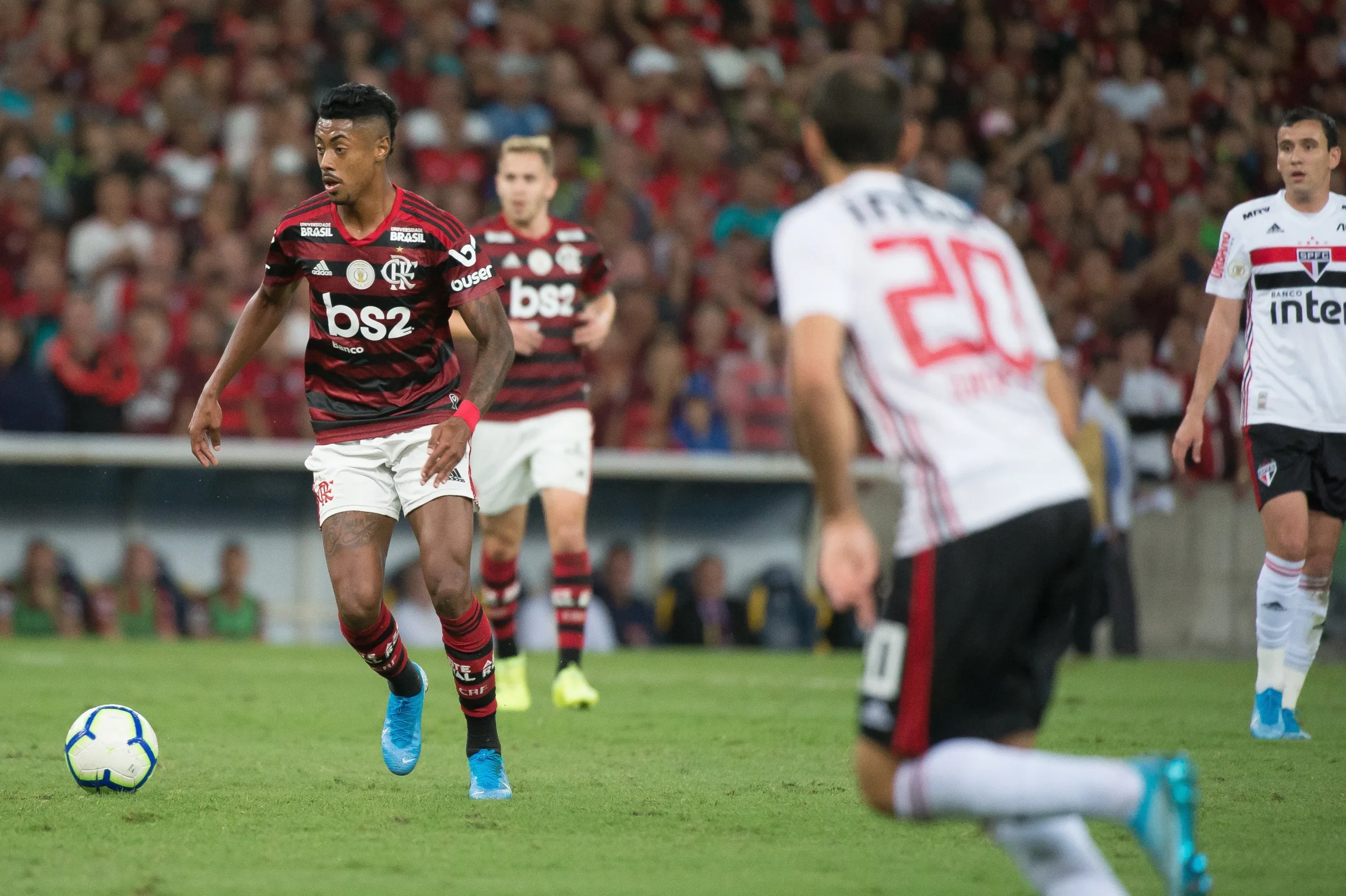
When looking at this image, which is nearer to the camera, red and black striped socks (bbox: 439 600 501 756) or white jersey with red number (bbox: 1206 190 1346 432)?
red and black striped socks (bbox: 439 600 501 756)

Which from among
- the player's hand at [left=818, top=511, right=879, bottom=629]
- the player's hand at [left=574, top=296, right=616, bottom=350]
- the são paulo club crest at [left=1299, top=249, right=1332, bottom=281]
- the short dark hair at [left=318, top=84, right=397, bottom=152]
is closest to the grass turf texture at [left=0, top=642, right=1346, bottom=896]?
the player's hand at [left=818, top=511, right=879, bottom=629]

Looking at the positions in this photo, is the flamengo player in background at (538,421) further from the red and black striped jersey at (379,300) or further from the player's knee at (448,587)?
the player's knee at (448,587)

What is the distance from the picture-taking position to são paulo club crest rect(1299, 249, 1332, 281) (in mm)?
8031

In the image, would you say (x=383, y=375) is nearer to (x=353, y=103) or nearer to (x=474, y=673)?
(x=353, y=103)

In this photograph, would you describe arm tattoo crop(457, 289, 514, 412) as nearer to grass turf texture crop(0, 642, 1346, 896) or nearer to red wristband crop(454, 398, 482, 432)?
red wristband crop(454, 398, 482, 432)

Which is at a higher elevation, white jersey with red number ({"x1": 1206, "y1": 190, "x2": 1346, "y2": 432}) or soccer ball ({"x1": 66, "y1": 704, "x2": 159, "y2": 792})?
white jersey with red number ({"x1": 1206, "y1": 190, "x2": 1346, "y2": 432})

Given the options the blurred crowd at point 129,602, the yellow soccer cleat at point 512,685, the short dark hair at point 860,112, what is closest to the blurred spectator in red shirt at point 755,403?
the blurred crowd at point 129,602

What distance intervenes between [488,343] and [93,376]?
29.5ft


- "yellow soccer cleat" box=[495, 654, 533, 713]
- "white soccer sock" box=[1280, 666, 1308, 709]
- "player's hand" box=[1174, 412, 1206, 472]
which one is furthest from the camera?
"yellow soccer cleat" box=[495, 654, 533, 713]

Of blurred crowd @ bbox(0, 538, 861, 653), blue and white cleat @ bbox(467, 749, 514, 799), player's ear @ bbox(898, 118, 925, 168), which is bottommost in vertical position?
blurred crowd @ bbox(0, 538, 861, 653)

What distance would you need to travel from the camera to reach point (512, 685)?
9.42 metres

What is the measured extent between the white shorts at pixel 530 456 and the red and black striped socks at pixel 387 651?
299 cm

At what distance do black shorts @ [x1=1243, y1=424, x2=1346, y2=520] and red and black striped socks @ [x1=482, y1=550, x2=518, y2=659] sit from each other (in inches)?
160

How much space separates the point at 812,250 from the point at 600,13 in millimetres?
15771
